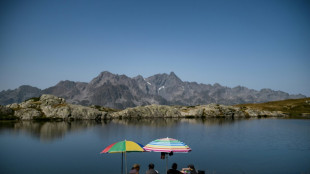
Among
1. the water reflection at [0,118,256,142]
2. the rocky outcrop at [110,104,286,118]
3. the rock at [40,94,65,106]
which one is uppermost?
the rock at [40,94,65,106]

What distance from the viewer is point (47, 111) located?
486ft

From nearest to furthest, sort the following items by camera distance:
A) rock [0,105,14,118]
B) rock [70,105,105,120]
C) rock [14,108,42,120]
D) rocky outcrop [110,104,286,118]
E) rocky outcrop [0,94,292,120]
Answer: rock [0,105,14,118], rock [14,108,42,120], rocky outcrop [0,94,292,120], rock [70,105,105,120], rocky outcrop [110,104,286,118]

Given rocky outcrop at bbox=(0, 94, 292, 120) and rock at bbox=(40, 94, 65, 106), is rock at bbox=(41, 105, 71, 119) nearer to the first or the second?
rocky outcrop at bbox=(0, 94, 292, 120)

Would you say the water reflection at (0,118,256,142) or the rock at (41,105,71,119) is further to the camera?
the rock at (41,105,71,119)

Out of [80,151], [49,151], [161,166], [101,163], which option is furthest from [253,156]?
[49,151]

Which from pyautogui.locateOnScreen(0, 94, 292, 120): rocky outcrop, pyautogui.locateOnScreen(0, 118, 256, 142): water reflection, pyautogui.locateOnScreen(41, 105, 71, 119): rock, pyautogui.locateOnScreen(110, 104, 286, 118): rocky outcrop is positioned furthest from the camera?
pyautogui.locateOnScreen(110, 104, 286, 118): rocky outcrop

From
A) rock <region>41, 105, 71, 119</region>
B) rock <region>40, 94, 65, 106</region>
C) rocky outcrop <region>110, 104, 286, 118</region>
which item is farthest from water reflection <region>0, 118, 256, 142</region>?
rocky outcrop <region>110, 104, 286, 118</region>

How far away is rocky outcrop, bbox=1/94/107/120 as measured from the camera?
140 metres

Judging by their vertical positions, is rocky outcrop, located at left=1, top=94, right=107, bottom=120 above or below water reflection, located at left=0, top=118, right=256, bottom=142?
above

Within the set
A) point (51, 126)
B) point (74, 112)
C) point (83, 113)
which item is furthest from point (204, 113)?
point (51, 126)

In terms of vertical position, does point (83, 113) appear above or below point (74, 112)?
below

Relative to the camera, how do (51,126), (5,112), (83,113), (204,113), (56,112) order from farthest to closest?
(204,113) → (83,113) → (56,112) → (5,112) → (51,126)

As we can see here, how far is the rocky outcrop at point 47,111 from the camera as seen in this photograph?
140m

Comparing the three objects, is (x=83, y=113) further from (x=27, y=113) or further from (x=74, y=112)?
(x=27, y=113)
